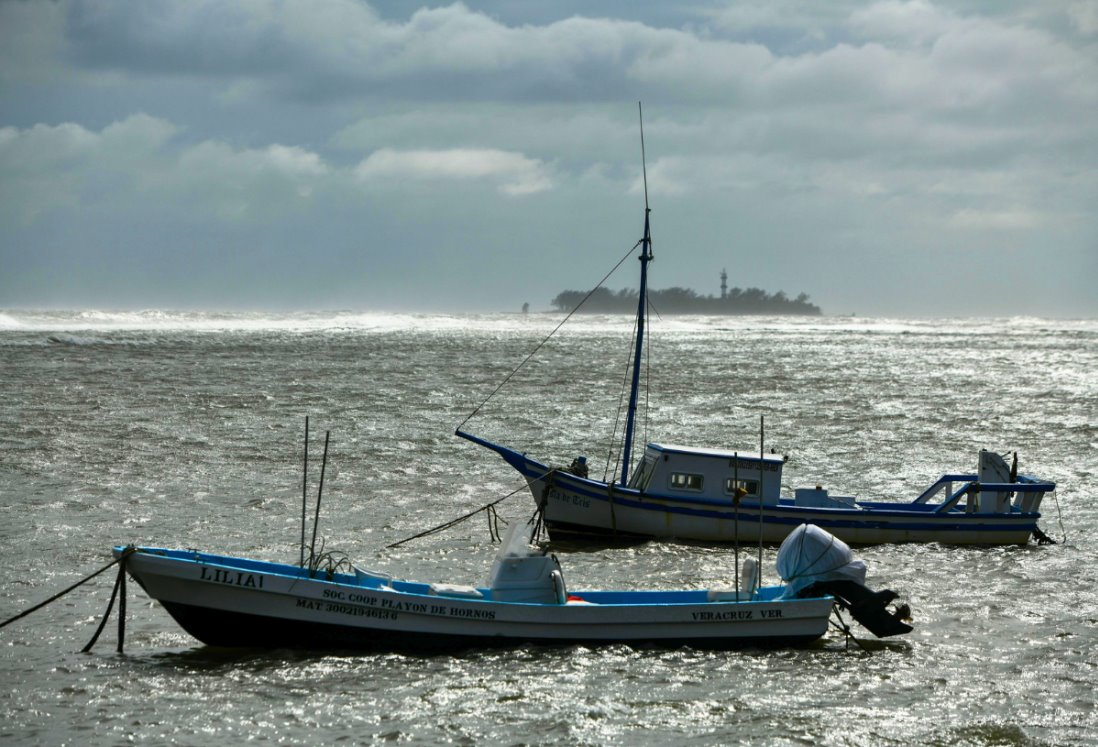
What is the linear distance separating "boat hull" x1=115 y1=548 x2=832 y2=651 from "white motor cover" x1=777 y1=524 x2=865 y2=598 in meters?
0.69

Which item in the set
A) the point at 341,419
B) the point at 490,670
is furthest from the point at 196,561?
the point at 341,419

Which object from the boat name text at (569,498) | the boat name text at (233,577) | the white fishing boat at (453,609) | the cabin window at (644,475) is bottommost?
the white fishing boat at (453,609)

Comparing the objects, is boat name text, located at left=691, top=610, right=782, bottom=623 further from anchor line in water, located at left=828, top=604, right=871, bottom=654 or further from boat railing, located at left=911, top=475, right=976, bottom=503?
boat railing, located at left=911, top=475, right=976, bottom=503

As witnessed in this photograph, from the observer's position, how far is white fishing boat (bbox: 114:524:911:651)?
1711 centimetres

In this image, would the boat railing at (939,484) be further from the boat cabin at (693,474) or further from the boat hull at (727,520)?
the boat cabin at (693,474)

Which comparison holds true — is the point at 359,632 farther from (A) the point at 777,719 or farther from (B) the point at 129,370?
(B) the point at 129,370

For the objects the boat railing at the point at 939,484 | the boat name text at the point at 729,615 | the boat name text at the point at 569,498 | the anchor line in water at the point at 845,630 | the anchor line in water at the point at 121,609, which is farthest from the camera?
the boat railing at the point at 939,484

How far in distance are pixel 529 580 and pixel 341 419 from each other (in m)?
30.8

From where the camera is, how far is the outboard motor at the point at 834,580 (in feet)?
60.8

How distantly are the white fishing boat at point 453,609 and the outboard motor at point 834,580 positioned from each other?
0.09ft

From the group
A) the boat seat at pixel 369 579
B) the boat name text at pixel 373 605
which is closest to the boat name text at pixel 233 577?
the boat name text at pixel 373 605

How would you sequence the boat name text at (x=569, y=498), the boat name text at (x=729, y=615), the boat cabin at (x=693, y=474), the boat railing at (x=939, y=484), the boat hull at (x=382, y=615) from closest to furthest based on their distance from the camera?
the boat hull at (x=382, y=615)
the boat name text at (x=729, y=615)
the boat cabin at (x=693, y=474)
the boat name text at (x=569, y=498)
the boat railing at (x=939, y=484)

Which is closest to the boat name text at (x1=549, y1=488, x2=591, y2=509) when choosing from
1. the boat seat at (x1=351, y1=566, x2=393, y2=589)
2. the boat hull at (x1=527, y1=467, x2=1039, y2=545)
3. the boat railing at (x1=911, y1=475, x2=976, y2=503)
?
the boat hull at (x1=527, y1=467, x2=1039, y2=545)

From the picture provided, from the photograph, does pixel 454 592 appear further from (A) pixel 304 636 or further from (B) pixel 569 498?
(B) pixel 569 498
